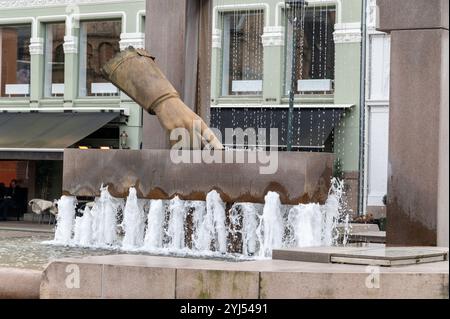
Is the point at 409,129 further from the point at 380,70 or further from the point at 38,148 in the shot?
the point at 38,148

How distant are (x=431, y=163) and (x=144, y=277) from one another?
4.76 metres

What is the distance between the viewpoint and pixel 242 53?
34.1 metres

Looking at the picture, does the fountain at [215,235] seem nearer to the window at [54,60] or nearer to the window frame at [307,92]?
the window frame at [307,92]

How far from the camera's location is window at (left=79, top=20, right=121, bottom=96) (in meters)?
36.2

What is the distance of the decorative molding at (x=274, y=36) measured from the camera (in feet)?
108

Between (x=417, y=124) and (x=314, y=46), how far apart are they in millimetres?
19085

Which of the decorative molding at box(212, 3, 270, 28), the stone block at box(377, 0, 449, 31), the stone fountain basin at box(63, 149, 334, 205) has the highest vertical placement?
the decorative molding at box(212, 3, 270, 28)

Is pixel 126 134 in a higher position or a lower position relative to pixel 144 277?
higher

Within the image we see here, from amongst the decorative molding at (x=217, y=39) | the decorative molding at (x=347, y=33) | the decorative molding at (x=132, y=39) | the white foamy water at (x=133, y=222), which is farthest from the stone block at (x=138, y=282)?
the decorative molding at (x=132, y=39)

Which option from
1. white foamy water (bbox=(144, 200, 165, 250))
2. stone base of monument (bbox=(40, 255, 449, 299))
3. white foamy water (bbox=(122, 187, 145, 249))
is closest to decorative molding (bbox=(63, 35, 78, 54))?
white foamy water (bbox=(122, 187, 145, 249))

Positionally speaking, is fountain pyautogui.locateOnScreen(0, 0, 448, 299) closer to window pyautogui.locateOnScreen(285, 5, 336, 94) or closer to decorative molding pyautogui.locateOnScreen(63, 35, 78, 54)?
window pyautogui.locateOnScreen(285, 5, 336, 94)

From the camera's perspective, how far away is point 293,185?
13977mm

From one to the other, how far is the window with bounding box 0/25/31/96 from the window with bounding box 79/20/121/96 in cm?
224

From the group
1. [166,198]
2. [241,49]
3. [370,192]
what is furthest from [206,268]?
[241,49]
